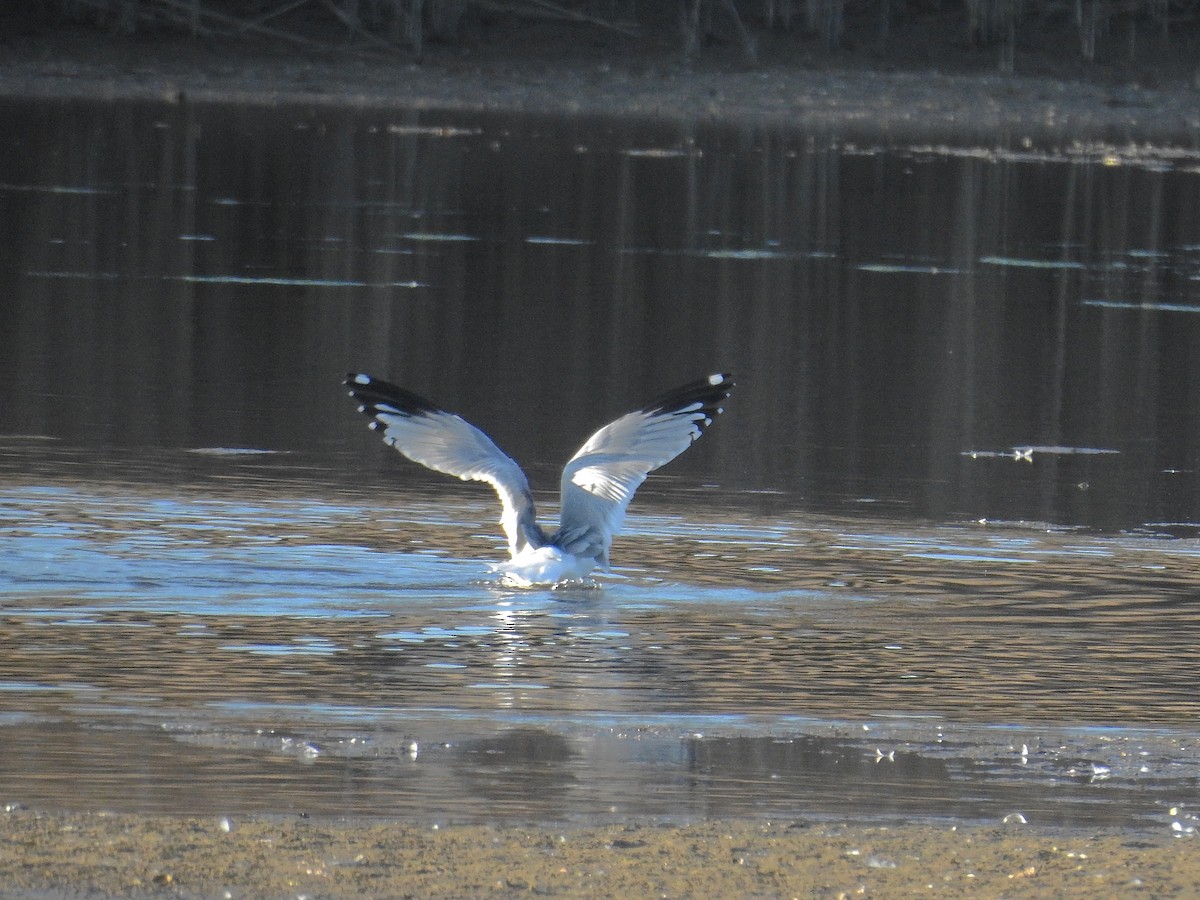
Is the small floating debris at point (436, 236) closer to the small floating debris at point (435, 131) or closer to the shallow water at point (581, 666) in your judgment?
the shallow water at point (581, 666)

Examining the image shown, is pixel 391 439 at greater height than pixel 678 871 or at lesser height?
greater

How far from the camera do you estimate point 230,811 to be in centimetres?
655

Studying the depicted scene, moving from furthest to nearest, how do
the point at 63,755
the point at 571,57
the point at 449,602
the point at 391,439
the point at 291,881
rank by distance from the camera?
the point at 571,57
the point at 391,439
the point at 449,602
the point at 63,755
the point at 291,881

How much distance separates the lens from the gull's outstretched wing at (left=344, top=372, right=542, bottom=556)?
10.4 meters

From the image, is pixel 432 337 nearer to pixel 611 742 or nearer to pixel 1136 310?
pixel 1136 310

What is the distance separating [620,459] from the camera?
34.8 feet

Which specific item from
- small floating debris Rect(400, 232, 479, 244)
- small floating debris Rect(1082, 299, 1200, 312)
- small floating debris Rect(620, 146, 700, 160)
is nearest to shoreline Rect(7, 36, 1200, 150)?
small floating debris Rect(620, 146, 700, 160)

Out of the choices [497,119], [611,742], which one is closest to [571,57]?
[497,119]

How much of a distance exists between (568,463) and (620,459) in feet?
0.77

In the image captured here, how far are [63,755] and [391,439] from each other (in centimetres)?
392

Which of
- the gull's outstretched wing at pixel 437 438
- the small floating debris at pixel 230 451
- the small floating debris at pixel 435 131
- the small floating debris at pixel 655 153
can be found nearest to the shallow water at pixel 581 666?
the gull's outstretched wing at pixel 437 438

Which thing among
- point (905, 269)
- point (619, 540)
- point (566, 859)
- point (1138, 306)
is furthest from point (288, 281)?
point (566, 859)

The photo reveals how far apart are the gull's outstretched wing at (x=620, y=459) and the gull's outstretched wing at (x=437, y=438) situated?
0.22 meters

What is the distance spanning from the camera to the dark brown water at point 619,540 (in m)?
7.35
